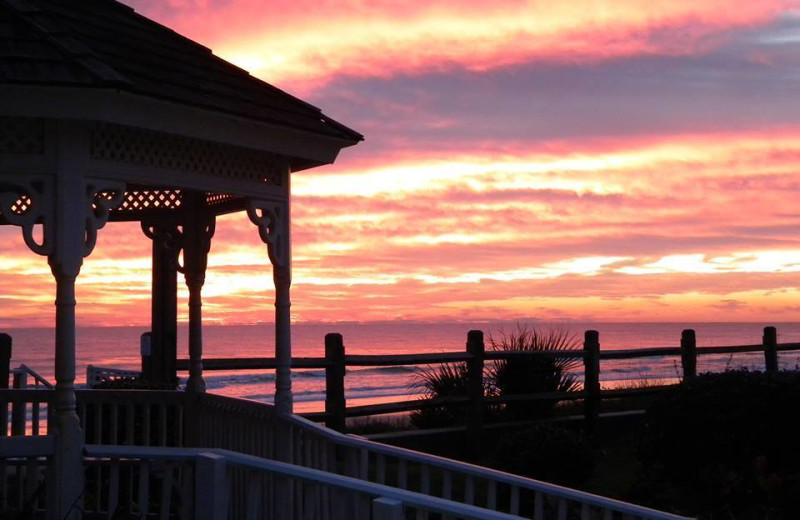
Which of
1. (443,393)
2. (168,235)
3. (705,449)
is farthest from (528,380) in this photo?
(168,235)

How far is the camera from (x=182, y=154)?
25.1 feet

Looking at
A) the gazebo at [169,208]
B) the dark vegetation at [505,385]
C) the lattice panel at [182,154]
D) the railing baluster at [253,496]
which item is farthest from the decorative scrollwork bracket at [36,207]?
the dark vegetation at [505,385]

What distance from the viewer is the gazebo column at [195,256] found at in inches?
397

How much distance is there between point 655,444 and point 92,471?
19.9ft

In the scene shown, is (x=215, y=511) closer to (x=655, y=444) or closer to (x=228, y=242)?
(x=655, y=444)

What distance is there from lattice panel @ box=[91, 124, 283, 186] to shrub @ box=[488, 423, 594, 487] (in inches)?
185

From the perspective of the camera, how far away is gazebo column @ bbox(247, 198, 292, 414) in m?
8.48

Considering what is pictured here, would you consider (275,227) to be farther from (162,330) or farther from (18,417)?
(18,417)

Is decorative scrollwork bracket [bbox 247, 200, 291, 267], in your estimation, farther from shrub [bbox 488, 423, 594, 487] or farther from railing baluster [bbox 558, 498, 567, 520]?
shrub [bbox 488, 423, 594, 487]

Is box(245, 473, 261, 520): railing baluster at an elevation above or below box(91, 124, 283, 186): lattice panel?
below

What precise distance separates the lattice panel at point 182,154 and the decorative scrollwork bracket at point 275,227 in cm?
21

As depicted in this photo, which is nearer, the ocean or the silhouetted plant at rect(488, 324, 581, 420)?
the silhouetted plant at rect(488, 324, 581, 420)

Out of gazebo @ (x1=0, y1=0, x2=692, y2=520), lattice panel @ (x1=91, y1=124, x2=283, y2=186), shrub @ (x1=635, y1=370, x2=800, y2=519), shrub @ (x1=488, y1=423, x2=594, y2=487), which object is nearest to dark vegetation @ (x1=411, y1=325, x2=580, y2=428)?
shrub @ (x1=488, y1=423, x2=594, y2=487)

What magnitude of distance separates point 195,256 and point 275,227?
192 centimetres
